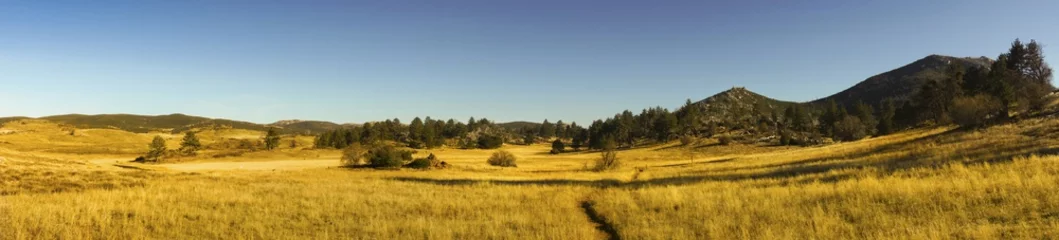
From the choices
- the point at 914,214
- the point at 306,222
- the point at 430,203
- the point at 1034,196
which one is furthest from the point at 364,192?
the point at 1034,196

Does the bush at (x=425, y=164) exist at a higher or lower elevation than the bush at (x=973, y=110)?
lower

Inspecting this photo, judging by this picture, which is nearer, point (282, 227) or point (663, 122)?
point (282, 227)

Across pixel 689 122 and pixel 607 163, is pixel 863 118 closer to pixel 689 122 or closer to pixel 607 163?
pixel 689 122

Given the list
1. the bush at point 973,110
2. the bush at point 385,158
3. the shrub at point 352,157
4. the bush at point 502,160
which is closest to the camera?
the bush at point 385,158

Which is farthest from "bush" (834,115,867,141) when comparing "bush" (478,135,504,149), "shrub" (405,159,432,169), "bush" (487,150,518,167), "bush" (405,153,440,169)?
"bush" (478,135,504,149)

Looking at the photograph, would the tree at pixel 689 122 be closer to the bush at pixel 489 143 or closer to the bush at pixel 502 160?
the bush at pixel 489 143

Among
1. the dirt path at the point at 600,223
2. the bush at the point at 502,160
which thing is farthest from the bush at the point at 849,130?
the dirt path at the point at 600,223

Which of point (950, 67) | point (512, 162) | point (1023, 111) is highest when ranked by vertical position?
point (950, 67)

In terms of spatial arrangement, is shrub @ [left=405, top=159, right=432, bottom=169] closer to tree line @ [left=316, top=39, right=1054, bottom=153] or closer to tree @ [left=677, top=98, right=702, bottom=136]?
tree line @ [left=316, top=39, right=1054, bottom=153]

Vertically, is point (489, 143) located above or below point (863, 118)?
below

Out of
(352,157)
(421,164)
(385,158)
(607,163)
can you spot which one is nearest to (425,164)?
(421,164)

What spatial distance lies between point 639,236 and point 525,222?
10.4 ft

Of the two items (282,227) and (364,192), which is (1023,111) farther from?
(282,227)

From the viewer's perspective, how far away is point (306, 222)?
12.5 meters
